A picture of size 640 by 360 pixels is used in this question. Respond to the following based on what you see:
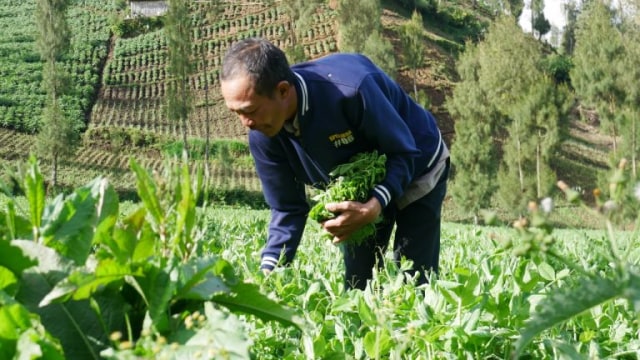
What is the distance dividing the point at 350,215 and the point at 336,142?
1.32ft

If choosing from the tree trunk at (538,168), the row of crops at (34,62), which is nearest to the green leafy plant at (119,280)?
the tree trunk at (538,168)

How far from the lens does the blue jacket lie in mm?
3117

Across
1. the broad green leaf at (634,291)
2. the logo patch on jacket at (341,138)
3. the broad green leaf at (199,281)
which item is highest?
the broad green leaf at (634,291)

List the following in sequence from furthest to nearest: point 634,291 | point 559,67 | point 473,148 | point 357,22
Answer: point 559,67 → point 357,22 → point 473,148 → point 634,291

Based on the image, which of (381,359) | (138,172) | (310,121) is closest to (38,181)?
(138,172)

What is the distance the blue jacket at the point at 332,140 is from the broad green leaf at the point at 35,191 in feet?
5.79

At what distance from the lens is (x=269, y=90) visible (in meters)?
2.79

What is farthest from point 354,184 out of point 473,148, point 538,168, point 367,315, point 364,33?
point 364,33

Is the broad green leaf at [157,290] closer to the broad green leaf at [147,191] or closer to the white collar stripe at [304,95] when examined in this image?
the broad green leaf at [147,191]

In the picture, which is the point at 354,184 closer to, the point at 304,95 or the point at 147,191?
the point at 304,95

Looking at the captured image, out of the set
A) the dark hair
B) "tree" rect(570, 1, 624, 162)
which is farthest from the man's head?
A: "tree" rect(570, 1, 624, 162)

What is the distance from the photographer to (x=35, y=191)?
1.16 metres

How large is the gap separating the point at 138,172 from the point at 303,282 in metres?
1.58

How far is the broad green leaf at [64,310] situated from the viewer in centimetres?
112
